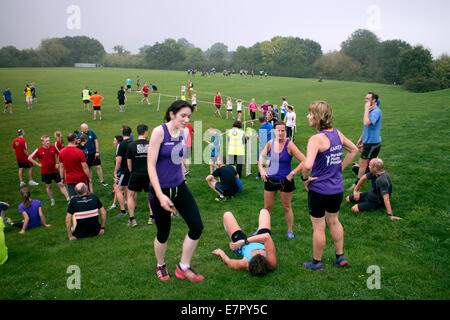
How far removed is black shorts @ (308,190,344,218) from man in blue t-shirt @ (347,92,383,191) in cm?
388

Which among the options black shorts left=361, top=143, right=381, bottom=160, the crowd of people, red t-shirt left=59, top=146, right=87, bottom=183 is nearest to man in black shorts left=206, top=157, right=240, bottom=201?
the crowd of people

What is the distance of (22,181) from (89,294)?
29.5 ft

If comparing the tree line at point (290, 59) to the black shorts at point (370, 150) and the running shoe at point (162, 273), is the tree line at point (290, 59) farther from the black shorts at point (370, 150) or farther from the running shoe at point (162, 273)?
the running shoe at point (162, 273)

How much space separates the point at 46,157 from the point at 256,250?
732 cm

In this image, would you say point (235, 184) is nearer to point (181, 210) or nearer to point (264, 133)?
point (264, 133)

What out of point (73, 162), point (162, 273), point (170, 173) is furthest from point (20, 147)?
point (170, 173)

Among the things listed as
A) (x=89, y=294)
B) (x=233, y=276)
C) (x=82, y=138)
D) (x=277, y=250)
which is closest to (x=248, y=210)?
(x=277, y=250)

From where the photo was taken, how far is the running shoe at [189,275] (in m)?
4.38

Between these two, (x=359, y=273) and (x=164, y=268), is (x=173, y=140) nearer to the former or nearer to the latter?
(x=164, y=268)

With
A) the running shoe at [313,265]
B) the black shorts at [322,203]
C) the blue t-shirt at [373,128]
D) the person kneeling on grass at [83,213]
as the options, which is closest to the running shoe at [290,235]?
the running shoe at [313,265]

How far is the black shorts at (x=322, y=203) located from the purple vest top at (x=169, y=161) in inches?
74.9

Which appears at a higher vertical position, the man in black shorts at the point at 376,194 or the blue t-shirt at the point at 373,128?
the blue t-shirt at the point at 373,128

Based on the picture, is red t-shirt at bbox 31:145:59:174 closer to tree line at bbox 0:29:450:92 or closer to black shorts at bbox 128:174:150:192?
black shorts at bbox 128:174:150:192
